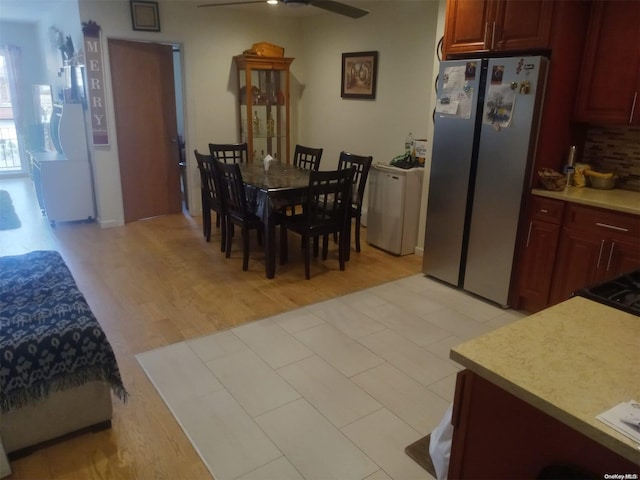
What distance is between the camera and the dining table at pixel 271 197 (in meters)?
3.69

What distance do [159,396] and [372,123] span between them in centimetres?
379

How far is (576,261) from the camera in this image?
117 inches

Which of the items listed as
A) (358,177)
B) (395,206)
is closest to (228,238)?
(358,177)

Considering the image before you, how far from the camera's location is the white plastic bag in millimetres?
1800

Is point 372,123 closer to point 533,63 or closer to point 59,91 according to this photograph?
point 533,63

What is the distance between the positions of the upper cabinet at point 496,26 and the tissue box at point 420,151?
3.52 ft

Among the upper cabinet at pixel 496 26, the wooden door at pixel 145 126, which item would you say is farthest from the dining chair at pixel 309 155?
the upper cabinet at pixel 496 26

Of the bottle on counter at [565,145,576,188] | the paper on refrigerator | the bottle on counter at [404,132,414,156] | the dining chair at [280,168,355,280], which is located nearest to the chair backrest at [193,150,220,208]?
the dining chair at [280,168,355,280]

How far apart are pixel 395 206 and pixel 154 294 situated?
227cm

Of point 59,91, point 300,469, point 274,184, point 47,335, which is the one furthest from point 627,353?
point 59,91

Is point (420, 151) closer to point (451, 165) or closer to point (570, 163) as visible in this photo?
point (451, 165)

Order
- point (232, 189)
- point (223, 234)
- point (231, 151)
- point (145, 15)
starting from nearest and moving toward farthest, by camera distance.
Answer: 1. point (232, 189)
2. point (223, 234)
3. point (145, 15)
4. point (231, 151)

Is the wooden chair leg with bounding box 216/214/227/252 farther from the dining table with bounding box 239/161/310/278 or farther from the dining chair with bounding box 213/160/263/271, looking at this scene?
the dining table with bounding box 239/161/310/278

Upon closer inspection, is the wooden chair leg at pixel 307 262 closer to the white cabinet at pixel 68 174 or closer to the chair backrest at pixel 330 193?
the chair backrest at pixel 330 193
